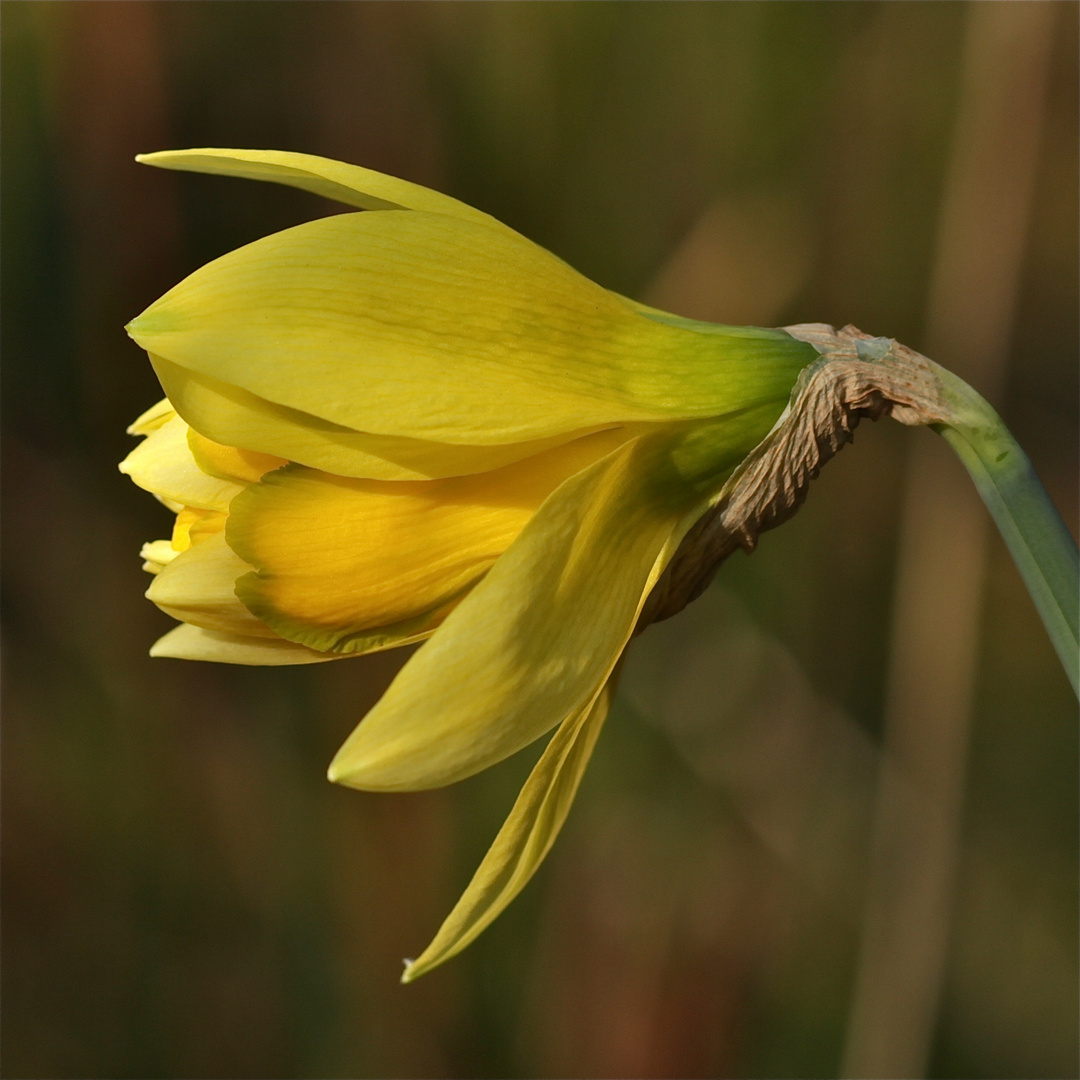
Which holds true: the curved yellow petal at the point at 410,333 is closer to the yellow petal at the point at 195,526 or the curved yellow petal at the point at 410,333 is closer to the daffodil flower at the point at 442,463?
the daffodil flower at the point at 442,463

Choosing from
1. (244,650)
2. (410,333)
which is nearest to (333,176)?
(410,333)

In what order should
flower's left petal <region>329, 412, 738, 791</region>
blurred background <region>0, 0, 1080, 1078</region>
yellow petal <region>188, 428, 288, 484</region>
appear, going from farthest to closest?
blurred background <region>0, 0, 1080, 1078</region> → yellow petal <region>188, 428, 288, 484</region> → flower's left petal <region>329, 412, 738, 791</region>

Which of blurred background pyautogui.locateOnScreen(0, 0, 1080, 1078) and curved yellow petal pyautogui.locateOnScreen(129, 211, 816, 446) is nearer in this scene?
curved yellow petal pyautogui.locateOnScreen(129, 211, 816, 446)

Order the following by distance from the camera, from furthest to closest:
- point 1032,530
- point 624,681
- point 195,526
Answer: point 624,681
point 195,526
point 1032,530

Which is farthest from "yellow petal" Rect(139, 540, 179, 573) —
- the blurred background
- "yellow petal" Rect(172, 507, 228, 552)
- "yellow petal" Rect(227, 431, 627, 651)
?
the blurred background

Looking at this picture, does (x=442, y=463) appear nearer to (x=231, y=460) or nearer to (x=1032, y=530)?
(x=231, y=460)

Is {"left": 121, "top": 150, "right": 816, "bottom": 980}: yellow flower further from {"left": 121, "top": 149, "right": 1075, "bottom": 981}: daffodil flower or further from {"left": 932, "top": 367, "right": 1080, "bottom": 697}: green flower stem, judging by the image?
{"left": 932, "top": 367, "right": 1080, "bottom": 697}: green flower stem

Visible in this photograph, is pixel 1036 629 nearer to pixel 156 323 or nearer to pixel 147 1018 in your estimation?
pixel 147 1018

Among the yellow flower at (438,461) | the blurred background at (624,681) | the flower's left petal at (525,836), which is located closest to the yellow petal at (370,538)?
the yellow flower at (438,461)
